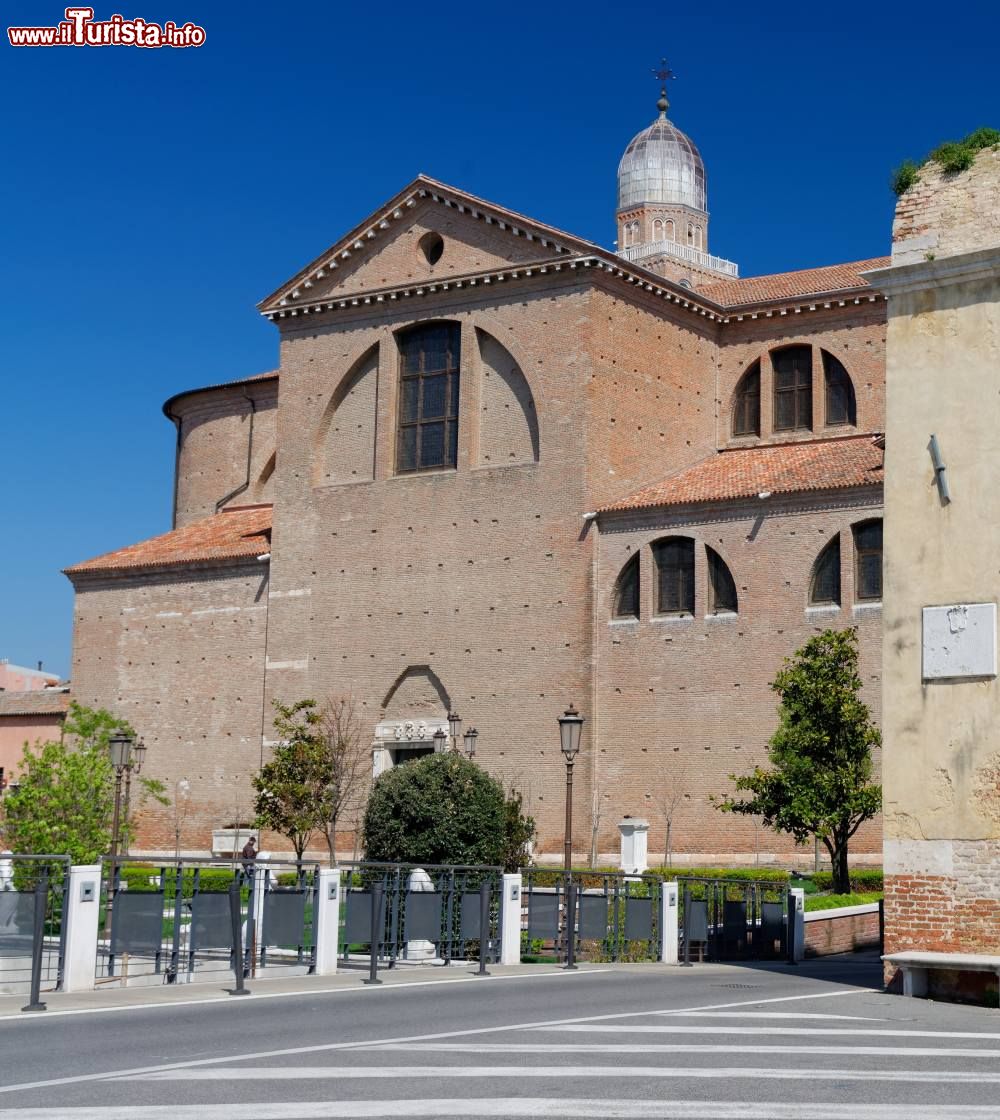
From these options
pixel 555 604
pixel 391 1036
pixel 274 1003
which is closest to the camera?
pixel 391 1036

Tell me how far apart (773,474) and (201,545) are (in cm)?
1697

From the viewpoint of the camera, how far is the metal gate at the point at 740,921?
2412 cm

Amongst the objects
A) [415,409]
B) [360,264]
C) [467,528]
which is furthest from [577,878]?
[360,264]

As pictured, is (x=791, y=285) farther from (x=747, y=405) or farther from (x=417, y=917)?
(x=417, y=917)

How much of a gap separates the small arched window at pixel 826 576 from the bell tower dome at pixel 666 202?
122ft

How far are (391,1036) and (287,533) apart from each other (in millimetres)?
32960

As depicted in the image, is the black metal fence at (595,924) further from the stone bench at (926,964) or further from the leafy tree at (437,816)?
the stone bench at (926,964)

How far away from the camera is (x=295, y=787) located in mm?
38281

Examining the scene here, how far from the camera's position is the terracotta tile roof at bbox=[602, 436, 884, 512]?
3631 centimetres

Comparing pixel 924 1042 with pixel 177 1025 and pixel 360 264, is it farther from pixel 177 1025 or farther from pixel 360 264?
pixel 360 264

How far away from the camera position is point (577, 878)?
27.6 m

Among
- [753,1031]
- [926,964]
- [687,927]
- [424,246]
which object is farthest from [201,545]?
[753,1031]

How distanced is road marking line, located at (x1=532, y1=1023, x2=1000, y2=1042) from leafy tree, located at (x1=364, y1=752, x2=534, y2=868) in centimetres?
1391

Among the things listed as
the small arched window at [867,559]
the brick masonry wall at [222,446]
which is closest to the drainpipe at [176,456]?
the brick masonry wall at [222,446]
